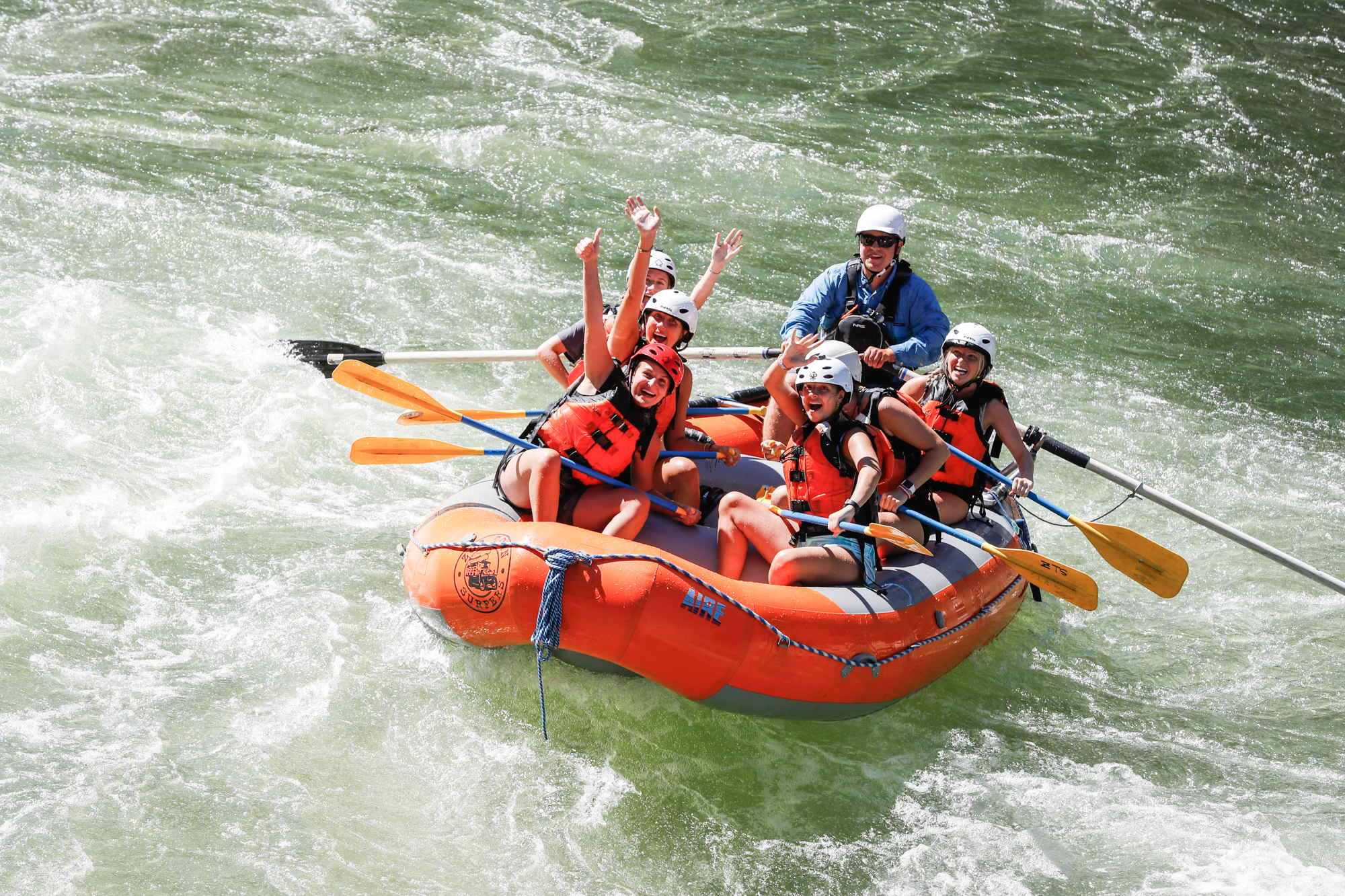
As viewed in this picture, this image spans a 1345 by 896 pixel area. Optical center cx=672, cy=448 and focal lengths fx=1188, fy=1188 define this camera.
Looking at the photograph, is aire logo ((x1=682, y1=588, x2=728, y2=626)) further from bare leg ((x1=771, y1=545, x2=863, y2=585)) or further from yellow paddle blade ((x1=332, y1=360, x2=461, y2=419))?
yellow paddle blade ((x1=332, y1=360, x2=461, y2=419))

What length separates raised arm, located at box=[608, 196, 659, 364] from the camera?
4645 millimetres

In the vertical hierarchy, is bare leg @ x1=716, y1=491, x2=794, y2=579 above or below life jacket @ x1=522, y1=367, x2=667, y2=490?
below

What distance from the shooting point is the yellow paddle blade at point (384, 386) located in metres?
4.93

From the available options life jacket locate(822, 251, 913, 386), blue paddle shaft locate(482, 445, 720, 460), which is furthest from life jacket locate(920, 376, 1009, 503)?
blue paddle shaft locate(482, 445, 720, 460)

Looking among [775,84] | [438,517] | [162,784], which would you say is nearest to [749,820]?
[438,517]

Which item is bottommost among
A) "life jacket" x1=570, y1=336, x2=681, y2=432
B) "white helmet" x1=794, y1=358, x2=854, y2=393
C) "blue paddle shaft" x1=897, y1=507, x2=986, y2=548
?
"blue paddle shaft" x1=897, y1=507, x2=986, y2=548

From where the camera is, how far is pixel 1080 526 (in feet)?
16.5

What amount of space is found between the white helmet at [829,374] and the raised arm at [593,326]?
0.74m

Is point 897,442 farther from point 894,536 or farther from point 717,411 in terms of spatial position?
point 717,411

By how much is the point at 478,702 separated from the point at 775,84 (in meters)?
9.12

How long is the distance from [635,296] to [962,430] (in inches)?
60.1

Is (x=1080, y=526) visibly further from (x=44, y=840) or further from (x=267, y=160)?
(x=267, y=160)

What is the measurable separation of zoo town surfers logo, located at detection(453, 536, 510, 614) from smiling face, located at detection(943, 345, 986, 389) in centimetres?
202

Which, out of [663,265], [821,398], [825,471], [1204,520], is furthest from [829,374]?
[1204,520]
